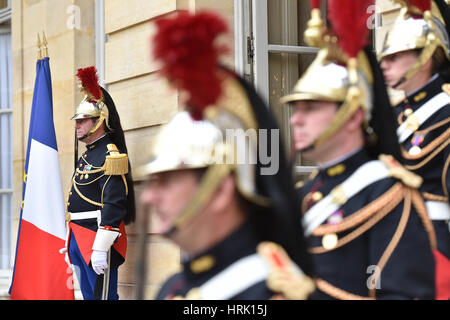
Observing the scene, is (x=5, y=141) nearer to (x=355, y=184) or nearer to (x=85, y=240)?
(x=85, y=240)

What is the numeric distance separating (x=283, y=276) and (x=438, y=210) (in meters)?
1.54

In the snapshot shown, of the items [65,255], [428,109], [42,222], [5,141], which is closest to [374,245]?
[428,109]

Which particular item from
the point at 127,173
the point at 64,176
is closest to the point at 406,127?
the point at 127,173

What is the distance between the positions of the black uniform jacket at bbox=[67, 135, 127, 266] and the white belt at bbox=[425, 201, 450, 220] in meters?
2.83

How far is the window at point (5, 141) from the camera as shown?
336 inches

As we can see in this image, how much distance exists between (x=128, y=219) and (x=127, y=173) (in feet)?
1.16

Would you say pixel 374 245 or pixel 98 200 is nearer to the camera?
pixel 374 245

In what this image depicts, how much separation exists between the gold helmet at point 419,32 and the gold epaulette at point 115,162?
2.73 m

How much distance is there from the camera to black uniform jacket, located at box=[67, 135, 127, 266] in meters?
5.73

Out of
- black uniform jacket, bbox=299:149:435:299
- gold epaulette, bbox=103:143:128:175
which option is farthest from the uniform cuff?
black uniform jacket, bbox=299:149:435:299

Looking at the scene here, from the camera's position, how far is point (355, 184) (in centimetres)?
261

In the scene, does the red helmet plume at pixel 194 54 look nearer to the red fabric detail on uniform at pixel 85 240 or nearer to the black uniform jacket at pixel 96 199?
the black uniform jacket at pixel 96 199

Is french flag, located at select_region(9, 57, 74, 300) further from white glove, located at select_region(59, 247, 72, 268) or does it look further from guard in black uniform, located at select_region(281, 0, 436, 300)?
guard in black uniform, located at select_region(281, 0, 436, 300)
